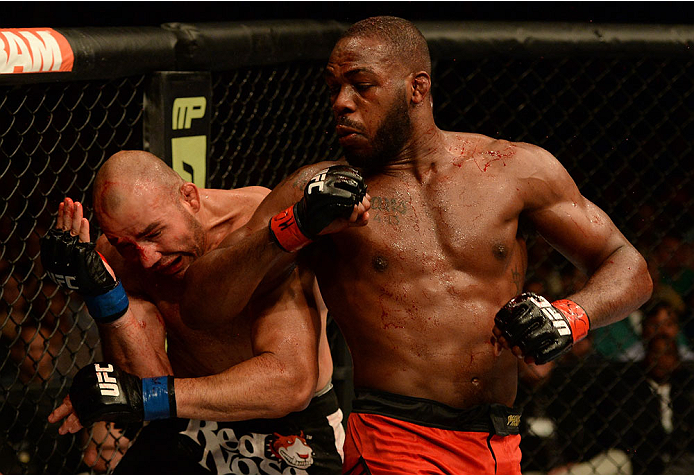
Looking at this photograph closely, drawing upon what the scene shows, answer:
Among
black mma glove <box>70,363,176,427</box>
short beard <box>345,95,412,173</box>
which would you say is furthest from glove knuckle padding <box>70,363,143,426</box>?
short beard <box>345,95,412,173</box>

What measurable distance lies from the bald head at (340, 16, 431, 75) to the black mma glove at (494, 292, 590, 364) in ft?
1.72

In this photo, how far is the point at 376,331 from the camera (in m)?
1.84

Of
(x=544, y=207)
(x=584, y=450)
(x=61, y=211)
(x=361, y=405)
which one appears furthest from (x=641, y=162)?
(x=61, y=211)

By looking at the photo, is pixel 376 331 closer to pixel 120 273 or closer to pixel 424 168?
pixel 424 168

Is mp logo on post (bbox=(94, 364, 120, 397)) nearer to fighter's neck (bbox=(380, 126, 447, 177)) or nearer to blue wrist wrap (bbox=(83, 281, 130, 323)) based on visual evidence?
blue wrist wrap (bbox=(83, 281, 130, 323))

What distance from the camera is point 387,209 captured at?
184 cm

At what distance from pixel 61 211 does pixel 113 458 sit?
87 cm

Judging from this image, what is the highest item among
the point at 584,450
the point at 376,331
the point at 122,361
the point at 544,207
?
the point at 544,207

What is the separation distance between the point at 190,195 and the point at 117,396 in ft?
1.59

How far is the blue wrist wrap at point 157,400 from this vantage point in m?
1.75

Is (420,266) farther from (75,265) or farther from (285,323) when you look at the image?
(75,265)

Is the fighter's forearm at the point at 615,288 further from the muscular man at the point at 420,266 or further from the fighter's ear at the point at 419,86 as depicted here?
the fighter's ear at the point at 419,86

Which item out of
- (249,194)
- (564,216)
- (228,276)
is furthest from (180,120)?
(564,216)

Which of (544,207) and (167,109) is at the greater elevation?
(544,207)
